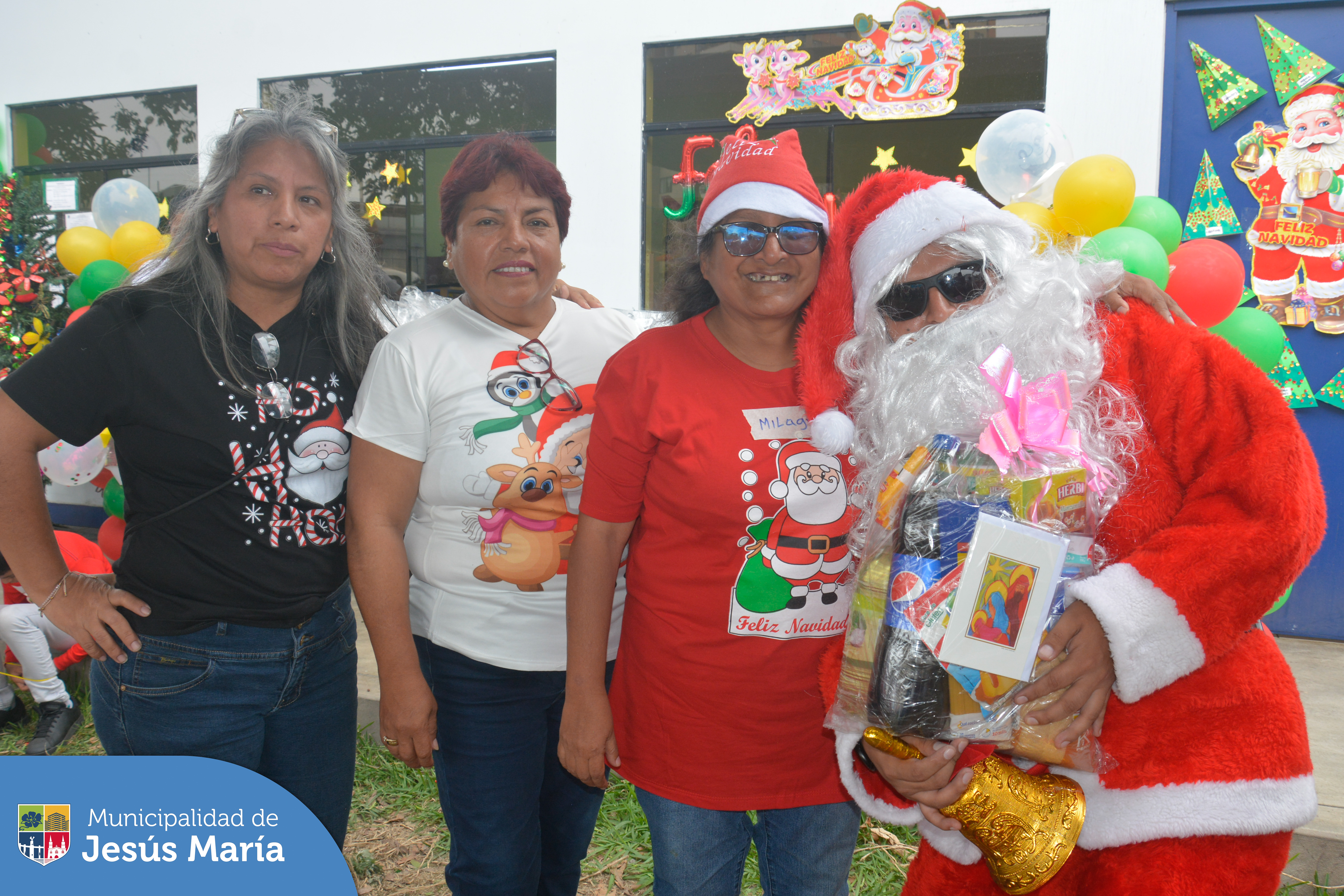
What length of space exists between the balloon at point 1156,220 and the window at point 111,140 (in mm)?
6230

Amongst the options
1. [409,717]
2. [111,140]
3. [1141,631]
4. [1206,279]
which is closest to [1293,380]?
[1206,279]

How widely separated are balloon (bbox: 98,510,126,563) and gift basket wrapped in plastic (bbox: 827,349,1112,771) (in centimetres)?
474

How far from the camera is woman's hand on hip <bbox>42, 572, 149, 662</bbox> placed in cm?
179

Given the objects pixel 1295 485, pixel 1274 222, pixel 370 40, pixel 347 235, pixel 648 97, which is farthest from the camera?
pixel 370 40

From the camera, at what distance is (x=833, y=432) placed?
149 centimetres

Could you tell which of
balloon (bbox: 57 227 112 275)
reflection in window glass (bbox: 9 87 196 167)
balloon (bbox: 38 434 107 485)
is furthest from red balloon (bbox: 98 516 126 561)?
reflection in window glass (bbox: 9 87 196 167)

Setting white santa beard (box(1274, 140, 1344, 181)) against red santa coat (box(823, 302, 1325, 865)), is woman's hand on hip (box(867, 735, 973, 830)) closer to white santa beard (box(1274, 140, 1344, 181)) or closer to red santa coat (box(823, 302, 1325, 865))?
red santa coat (box(823, 302, 1325, 865))

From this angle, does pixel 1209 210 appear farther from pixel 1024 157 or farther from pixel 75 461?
pixel 75 461

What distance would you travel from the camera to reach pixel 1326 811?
273 cm

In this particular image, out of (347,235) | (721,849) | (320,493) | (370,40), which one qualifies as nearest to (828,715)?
(721,849)

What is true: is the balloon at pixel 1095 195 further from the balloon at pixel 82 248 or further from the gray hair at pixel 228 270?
the balloon at pixel 82 248

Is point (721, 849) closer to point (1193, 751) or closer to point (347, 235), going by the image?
point (1193, 751)

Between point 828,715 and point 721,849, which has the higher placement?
point 828,715

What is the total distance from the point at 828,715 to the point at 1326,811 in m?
2.33
